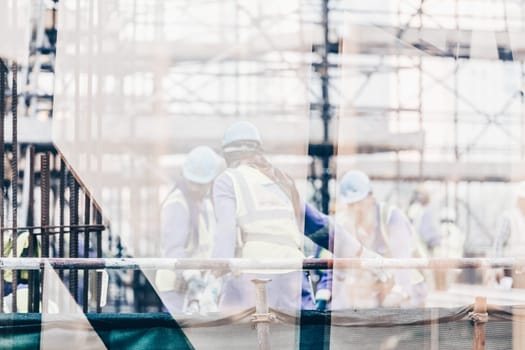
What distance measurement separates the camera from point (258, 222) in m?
5.48

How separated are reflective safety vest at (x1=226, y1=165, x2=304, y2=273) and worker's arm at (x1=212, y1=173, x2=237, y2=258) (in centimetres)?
4

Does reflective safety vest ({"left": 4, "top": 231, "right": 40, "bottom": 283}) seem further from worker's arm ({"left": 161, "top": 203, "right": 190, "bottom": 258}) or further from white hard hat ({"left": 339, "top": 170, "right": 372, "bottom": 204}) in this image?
white hard hat ({"left": 339, "top": 170, "right": 372, "bottom": 204})

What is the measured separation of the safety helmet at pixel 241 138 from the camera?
573 cm

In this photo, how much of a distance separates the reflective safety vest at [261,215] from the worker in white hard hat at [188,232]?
129cm

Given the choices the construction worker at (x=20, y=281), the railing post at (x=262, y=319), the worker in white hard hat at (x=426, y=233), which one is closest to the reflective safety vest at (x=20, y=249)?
the construction worker at (x=20, y=281)

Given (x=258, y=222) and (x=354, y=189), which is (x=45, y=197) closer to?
(x=258, y=222)

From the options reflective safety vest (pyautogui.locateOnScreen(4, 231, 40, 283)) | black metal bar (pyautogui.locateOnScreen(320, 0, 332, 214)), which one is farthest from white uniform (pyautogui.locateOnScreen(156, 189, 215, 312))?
black metal bar (pyautogui.locateOnScreen(320, 0, 332, 214))

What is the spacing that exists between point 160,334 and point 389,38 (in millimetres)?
12446

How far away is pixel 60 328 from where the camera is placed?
395 centimetres

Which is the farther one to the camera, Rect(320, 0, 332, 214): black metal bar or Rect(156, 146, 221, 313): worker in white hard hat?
Rect(320, 0, 332, 214): black metal bar

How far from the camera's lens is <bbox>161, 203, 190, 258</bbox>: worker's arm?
22.7 feet

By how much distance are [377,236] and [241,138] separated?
260 cm

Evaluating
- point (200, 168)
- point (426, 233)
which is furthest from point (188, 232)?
point (426, 233)

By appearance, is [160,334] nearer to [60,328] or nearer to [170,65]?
[60,328]
